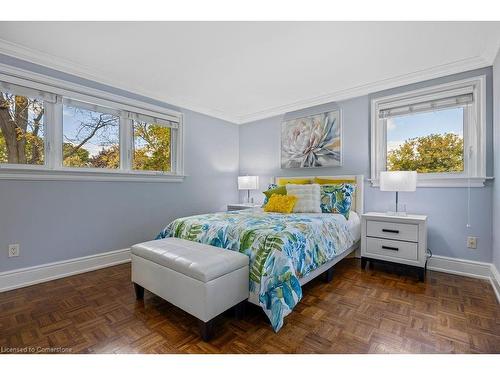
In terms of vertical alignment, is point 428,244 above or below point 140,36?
below

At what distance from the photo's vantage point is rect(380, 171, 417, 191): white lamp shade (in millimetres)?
2594

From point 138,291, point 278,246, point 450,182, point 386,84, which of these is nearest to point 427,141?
point 450,182

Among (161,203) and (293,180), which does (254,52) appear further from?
(161,203)

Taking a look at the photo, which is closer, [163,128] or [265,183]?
[163,128]

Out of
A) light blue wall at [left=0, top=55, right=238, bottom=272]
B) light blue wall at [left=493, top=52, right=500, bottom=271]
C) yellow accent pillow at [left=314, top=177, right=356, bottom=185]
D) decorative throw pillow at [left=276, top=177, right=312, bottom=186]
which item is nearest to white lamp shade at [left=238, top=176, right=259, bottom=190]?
decorative throw pillow at [left=276, top=177, right=312, bottom=186]

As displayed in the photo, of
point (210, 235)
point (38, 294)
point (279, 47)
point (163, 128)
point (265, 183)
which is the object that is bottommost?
point (38, 294)

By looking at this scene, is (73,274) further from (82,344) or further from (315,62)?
(315,62)

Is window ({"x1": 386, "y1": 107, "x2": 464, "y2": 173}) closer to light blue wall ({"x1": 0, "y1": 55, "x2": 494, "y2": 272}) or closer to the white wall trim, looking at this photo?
light blue wall ({"x1": 0, "y1": 55, "x2": 494, "y2": 272})

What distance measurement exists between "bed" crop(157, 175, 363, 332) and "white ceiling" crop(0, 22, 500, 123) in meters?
1.68

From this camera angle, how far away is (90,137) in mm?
2902

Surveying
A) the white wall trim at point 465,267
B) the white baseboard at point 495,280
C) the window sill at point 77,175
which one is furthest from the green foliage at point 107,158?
the white baseboard at point 495,280

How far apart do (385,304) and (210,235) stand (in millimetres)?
1555
